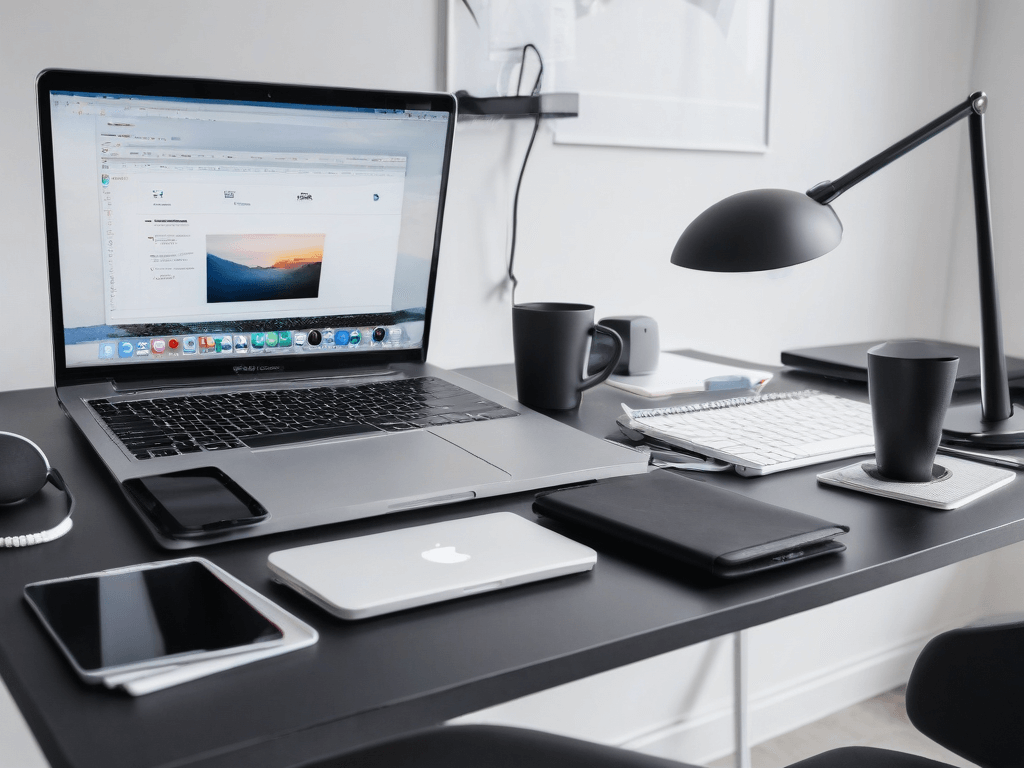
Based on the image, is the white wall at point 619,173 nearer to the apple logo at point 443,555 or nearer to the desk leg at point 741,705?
the desk leg at point 741,705

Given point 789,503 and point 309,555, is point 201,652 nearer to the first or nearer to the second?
point 309,555

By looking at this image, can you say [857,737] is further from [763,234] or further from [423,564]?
[423,564]

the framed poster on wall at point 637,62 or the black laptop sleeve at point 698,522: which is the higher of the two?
the framed poster on wall at point 637,62

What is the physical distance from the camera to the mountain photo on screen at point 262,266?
37.1 inches

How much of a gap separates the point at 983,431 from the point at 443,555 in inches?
23.5

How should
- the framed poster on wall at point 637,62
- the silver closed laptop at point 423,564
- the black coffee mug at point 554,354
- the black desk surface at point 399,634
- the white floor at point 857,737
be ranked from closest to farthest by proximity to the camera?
the black desk surface at point 399,634, the silver closed laptop at point 423,564, the black coffee mug at point 554,354, the framed poster on wall at point 637,62, the white floor at point 857,737

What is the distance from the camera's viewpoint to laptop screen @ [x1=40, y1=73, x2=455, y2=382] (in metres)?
0.86

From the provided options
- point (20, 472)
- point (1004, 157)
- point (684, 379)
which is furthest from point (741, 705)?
point (20, 472)

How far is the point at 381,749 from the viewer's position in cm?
71

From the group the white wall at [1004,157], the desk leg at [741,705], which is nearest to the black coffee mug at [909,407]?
the desk leg at [741,705]

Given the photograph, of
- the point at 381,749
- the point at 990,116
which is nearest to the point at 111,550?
the point at 381,749

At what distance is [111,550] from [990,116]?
75.3 inches

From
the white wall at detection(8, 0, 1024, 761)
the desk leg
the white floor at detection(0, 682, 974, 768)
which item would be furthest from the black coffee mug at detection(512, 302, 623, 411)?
the white floor at detection(0, 682, 974, 768)

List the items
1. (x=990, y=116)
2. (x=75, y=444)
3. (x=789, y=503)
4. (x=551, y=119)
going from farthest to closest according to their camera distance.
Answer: (x=990, y=116)
(x=551, y=119)
(x=75, y=444)
(x=789, y=503)
